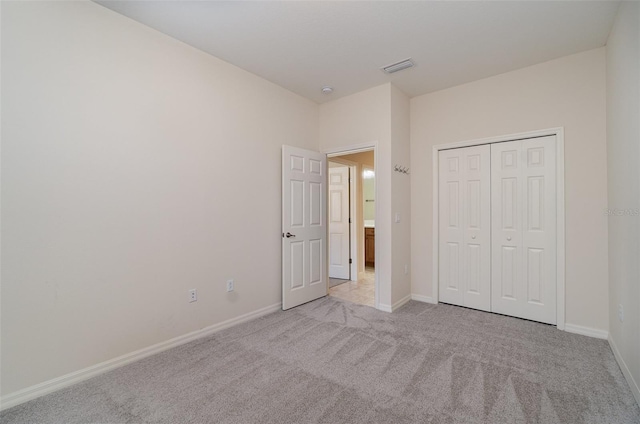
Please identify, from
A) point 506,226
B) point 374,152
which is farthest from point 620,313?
point 374,152

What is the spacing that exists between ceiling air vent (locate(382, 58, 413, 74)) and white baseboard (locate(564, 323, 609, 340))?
308cm

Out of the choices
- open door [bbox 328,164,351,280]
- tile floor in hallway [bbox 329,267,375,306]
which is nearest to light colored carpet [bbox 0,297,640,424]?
tile floor in hallway [bbox 329,267,375,306]

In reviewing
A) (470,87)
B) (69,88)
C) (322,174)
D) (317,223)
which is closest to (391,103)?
(470,87)

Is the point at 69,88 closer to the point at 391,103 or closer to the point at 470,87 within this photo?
the point at 391,103

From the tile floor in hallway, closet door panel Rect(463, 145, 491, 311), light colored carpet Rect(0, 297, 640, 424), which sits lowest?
light colored carpet Rect(0, 297, 640, 424)

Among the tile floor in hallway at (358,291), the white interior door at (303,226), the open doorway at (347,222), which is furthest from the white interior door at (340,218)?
the white interior door at (303,226)

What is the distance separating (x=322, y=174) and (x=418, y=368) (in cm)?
262

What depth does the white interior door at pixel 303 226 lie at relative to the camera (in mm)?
3521

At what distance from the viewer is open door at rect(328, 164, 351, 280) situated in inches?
199

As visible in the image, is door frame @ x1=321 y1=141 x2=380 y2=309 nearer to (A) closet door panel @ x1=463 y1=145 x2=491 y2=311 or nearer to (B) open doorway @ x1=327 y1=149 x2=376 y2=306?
(B) open doorway @ x1=327 y1=149 x2=376 y2=306

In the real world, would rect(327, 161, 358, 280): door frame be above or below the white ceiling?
below

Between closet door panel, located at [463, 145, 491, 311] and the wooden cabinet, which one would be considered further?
the wooden cabinet

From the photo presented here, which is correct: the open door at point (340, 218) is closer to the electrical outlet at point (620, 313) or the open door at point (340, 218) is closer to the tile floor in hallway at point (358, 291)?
the tile floor in hallway at point (358, 291)

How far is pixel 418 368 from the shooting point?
7.18ft
